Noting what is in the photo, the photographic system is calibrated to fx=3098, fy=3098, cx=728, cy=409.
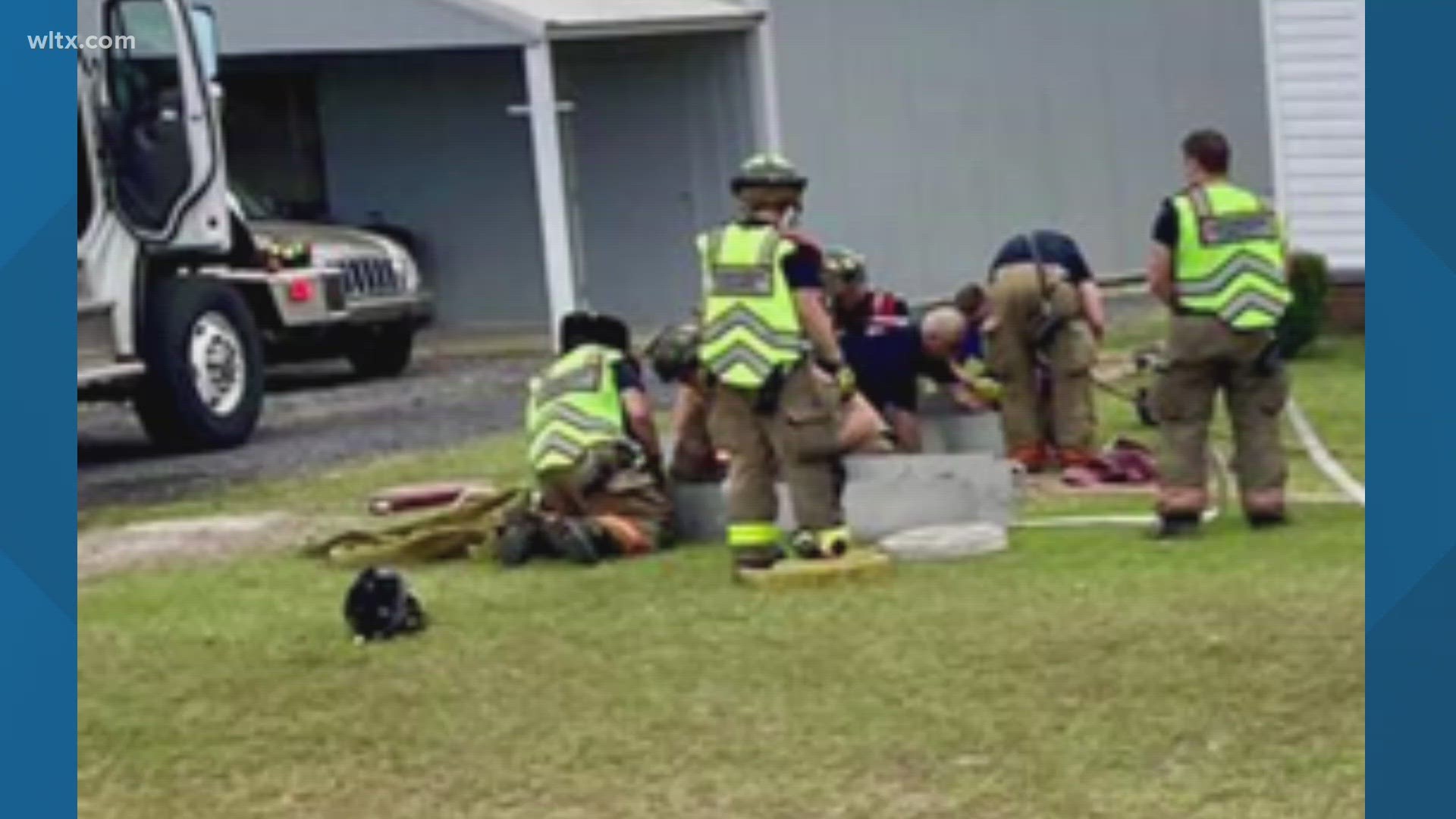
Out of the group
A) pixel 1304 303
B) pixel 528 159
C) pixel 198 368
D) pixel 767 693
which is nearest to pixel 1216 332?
pixel 767 693

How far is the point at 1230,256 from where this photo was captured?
11.2 metres

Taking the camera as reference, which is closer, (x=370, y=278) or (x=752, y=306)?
(x=752, y=306)

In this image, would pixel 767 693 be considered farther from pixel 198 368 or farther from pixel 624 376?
pixel 198 368

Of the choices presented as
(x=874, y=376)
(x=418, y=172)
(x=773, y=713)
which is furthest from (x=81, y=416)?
(x=773, y=713)

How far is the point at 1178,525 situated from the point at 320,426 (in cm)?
878

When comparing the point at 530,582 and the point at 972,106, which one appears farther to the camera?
the point at 972,106

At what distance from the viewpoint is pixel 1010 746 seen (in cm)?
805

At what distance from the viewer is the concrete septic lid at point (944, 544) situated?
11203 mm

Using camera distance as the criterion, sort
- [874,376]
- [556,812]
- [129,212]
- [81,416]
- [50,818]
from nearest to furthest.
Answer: [50,818] → [556,812] → [874,376] → [129,212] → [81,416]

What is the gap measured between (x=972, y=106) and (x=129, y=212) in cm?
1056

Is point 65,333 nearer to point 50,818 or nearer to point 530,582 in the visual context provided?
point 50,818

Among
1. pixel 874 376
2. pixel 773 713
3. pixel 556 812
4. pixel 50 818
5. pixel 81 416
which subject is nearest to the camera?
pixel 50 818

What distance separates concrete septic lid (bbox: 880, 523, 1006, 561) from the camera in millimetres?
11203

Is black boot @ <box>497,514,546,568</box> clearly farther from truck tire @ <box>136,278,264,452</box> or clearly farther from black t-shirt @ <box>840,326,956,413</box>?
truck tire @ <box>136,278,264,452</box>
